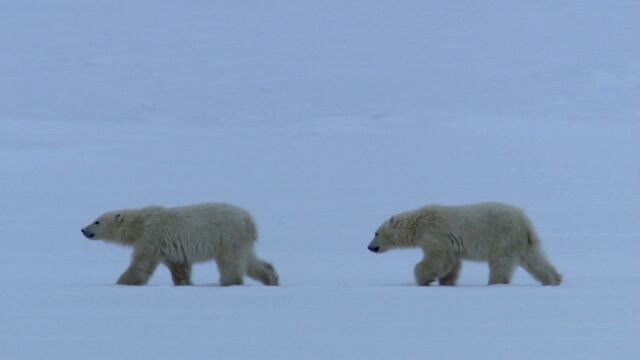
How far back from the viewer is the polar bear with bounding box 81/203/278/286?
9602 mm

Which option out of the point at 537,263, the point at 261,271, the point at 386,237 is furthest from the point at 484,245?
the point at 261,271

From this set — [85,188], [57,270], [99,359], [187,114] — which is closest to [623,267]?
[57,270]

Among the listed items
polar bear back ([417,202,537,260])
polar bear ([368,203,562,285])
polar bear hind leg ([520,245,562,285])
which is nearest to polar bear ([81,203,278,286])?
polar bear ([368,203,562,285])

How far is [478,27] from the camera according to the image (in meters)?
35.2

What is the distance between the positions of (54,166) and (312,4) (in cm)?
2184

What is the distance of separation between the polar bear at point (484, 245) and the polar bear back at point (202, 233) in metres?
1.34

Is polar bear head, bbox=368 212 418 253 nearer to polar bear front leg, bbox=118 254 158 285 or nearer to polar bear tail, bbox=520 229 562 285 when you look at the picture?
polar bear tail, bbox=520 229 562 285

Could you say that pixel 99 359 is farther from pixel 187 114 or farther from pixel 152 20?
pixel 152 20

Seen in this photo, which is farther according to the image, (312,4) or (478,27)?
(312,4)

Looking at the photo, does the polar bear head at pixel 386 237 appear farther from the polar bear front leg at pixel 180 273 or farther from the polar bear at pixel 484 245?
the polar bear front leg at pixel 180 273

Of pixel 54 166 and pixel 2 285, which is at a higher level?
pixel 54 166

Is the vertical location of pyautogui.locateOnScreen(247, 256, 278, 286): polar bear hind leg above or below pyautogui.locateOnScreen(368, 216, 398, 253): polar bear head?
below

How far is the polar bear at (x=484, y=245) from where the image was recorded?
9.79 m

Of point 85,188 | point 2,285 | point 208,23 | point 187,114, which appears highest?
point 208,23
